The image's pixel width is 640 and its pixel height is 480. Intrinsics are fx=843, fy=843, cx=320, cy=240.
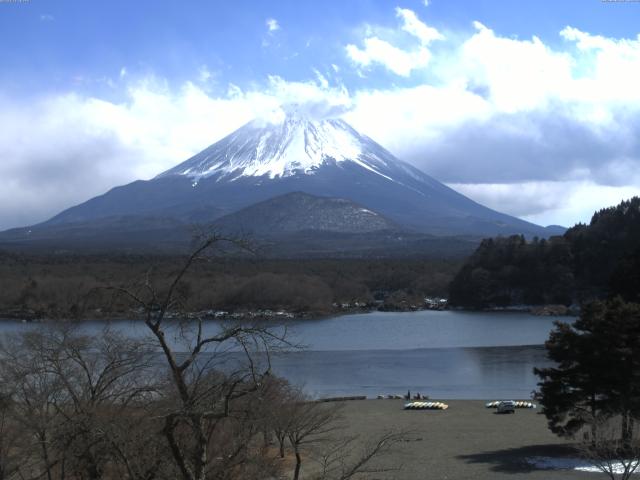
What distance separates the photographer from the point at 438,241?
368 ft

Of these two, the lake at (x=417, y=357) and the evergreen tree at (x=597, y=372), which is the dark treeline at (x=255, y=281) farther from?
the evergreen tree at (x=597, y=372)

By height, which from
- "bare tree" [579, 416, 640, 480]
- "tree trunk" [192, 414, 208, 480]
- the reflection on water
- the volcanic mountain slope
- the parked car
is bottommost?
the reflection on water

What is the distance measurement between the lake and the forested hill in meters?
8.50

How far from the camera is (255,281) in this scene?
59.3 m

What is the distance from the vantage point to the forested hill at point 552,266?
196ft

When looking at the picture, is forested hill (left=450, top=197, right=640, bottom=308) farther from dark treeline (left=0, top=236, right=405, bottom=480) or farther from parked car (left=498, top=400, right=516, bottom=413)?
dark treeline (left=0, top=236, right=405, bottom=480)

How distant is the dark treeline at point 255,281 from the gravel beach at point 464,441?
22.9m

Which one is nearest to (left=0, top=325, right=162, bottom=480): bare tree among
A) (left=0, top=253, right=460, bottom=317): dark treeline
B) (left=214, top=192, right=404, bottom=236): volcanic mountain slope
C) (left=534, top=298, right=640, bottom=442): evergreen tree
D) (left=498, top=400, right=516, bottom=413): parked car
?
(left=534, top=298, right=640, bottom=442): evergreen tree

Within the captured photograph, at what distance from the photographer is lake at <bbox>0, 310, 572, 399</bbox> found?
84.5 feet

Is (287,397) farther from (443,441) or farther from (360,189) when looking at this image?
(360,189)

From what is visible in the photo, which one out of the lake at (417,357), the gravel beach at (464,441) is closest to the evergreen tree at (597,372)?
the gravel beach at (464,441)

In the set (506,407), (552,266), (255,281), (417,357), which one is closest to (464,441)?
(506,407)

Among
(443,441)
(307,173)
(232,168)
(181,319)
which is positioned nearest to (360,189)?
(307,173)

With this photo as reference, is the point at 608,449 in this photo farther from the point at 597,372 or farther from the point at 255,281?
the point at 255,281
